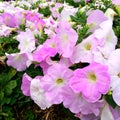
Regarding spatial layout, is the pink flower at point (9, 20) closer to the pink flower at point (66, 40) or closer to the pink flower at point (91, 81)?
the pink flower at point (66, 40)

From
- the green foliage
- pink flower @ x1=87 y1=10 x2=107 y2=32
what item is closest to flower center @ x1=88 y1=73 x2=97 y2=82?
pink flower @ x1=87 y1=10 x2=107 y2=32

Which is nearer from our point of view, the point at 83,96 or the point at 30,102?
the point at 83,96

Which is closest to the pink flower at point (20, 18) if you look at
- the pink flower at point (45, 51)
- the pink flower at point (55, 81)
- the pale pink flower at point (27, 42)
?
the pale pink flower at point (27, 42)

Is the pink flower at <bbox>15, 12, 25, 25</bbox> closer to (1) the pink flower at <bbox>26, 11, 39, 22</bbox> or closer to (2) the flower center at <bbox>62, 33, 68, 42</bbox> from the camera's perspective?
(1) the pink flower at <bbox>26, 11, 39, 22</bbox>

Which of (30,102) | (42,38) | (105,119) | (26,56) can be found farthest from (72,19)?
(105,119)

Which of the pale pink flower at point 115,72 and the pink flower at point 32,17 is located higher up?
the pale pink flower at point 115,72

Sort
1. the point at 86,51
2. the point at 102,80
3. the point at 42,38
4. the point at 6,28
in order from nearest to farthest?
1. the point at 102,80
2. the point at 86,51
3. the point at 42,38
4. the point at 6,28

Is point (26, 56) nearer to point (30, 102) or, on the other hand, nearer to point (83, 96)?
point (30, 102)
